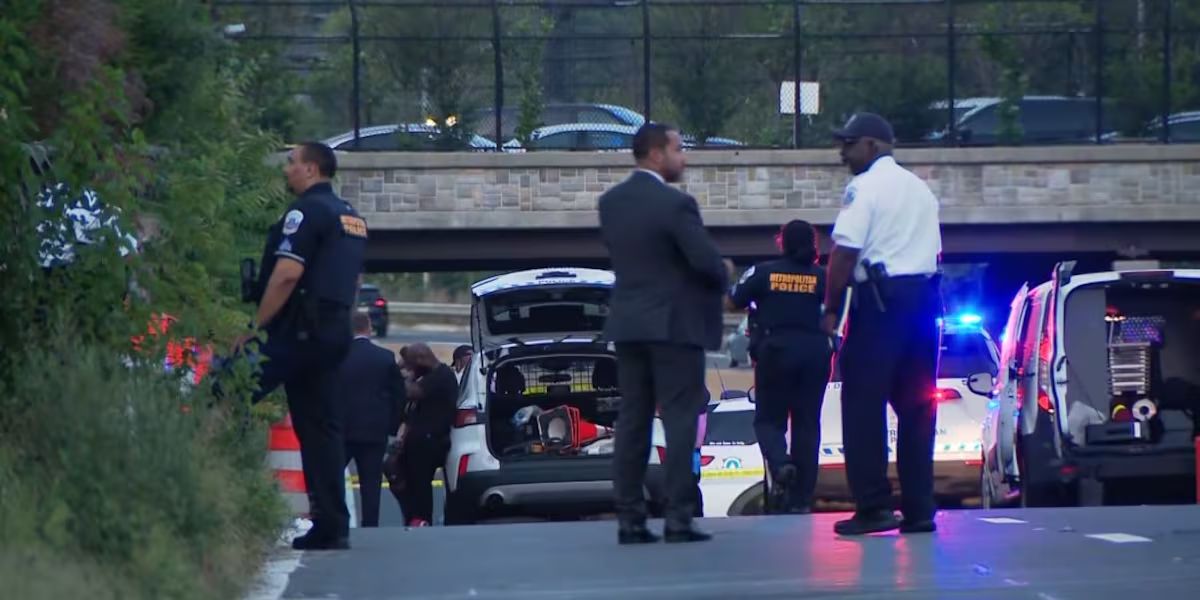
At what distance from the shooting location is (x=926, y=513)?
785cm

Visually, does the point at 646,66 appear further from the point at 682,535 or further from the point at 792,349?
the point at 682,535

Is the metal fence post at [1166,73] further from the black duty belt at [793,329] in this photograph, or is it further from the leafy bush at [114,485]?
the leafy bush at [114,485]

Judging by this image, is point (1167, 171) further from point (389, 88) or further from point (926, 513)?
point (926, 513)

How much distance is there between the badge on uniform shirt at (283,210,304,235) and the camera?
7355 millimetres

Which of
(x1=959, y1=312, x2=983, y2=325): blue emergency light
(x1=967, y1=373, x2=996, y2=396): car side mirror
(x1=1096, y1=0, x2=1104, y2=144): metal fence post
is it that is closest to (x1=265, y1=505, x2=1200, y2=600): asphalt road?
(x1=967, y1=373, x2=996, y2=396): car side mirror

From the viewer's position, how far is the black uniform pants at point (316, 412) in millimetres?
7402

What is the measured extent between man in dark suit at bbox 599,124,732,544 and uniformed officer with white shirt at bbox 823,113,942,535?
0.57 m

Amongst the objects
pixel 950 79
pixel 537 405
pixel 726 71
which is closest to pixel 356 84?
pixel 726 71

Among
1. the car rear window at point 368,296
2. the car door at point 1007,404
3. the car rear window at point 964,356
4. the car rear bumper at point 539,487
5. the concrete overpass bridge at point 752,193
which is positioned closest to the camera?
the car door at point 1007,404

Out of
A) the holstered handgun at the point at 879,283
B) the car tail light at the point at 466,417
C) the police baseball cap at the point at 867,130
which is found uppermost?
the police baseball cap at the point at 867,130

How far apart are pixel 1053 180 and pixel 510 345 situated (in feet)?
48.3

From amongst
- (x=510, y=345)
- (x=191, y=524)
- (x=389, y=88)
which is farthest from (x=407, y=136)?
(x=191, y=524)

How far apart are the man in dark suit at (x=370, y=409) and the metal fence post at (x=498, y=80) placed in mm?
13480

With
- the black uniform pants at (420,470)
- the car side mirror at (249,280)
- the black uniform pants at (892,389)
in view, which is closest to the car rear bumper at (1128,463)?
the black uniform pants at (892,389)
